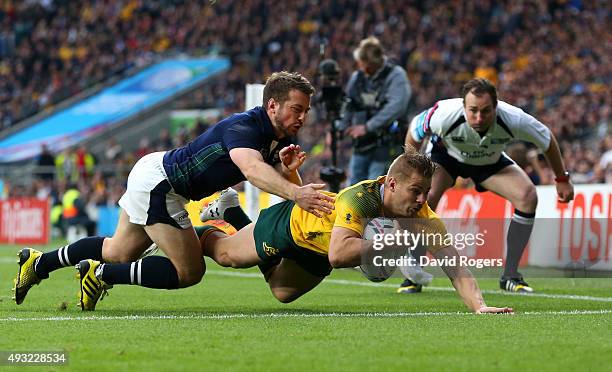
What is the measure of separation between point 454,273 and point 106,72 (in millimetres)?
33042

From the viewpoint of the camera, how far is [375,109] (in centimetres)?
1198

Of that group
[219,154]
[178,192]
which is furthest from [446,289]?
[219,154]

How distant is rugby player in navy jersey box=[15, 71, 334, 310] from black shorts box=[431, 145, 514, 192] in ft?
7.28

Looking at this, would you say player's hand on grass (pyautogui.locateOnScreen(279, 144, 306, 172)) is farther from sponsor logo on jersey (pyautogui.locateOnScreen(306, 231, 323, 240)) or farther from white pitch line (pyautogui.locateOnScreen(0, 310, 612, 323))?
white pitch line (pyautogui.locateOnScreen(0, 310, 612, 323))

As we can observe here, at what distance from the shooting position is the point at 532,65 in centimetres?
2436

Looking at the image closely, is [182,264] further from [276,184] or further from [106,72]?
[106,72]

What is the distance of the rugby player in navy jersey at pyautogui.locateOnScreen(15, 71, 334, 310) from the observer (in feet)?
Result: 23.8

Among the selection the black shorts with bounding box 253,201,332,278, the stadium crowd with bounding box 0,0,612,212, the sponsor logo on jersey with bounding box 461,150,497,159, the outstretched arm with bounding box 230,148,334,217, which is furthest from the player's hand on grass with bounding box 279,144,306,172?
the stadium crowd with bounding box 0,0,612,212

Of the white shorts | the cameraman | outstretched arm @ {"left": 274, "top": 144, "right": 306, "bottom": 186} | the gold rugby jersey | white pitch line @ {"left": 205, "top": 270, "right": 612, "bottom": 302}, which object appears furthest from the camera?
the cameraman

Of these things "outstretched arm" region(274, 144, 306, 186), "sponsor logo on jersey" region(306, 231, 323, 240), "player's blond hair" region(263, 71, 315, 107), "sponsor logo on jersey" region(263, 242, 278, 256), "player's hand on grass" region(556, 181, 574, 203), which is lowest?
"sponsor logo on jersey" region(263, 242, 278, 256)

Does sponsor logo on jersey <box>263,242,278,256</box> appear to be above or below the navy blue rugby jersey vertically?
below

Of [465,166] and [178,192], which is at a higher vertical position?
[178,192]

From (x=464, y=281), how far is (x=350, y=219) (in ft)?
2.62

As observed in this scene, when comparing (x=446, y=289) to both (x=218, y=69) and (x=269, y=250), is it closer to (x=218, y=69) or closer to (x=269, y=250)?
(x=269, y=250)
